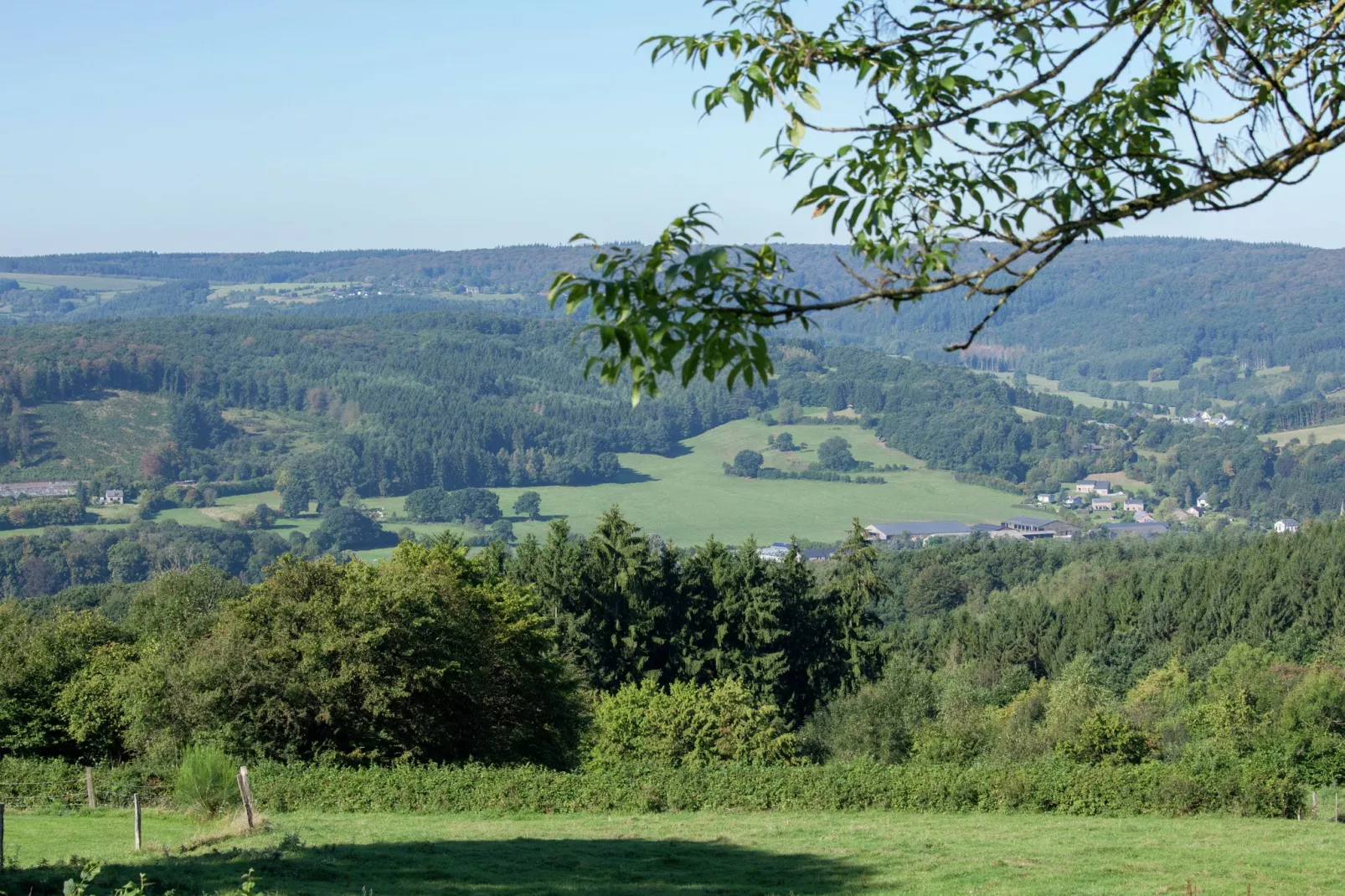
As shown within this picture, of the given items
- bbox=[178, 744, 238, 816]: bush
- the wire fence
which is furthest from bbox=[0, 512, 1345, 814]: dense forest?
bbox=[178, 744, 238, 816]: bush

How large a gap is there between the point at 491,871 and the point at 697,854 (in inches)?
161

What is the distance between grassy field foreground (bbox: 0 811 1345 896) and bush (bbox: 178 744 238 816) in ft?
1.72

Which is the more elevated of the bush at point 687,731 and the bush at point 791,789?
the bush at point 791,789

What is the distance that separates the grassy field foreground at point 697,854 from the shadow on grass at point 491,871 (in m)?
0.04

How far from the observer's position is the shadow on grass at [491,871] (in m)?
15.3

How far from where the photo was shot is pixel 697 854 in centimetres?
2170

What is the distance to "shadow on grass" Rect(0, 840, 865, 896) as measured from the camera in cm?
1532

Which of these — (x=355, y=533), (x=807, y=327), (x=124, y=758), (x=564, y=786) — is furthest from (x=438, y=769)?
(x=355, y=533)

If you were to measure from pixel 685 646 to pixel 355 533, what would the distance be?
144m

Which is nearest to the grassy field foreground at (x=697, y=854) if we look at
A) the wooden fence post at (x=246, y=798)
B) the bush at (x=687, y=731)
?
the wooden fence post at (x=246, y=798)

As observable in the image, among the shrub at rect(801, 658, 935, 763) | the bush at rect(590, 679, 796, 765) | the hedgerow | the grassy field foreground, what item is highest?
the grassy field foreground

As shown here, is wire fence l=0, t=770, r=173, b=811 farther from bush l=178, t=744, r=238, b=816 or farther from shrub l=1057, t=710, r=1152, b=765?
shrub l=1057, t=710, r=1152, b=765

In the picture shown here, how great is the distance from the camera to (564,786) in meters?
28.3

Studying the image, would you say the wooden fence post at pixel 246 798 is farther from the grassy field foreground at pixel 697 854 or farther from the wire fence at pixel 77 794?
the wire fence at pixel 77 794
